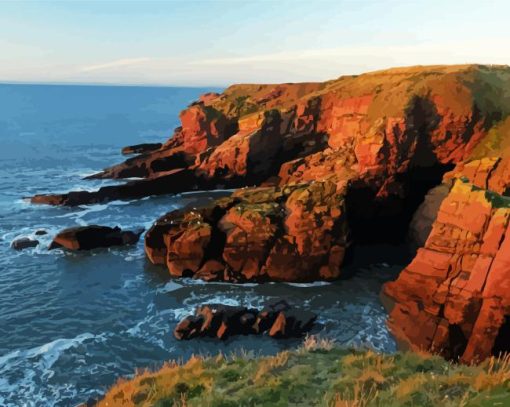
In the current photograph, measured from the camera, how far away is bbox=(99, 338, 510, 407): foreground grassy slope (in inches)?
363

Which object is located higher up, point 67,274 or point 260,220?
point 260,220

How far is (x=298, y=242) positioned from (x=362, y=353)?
2038 centimetres

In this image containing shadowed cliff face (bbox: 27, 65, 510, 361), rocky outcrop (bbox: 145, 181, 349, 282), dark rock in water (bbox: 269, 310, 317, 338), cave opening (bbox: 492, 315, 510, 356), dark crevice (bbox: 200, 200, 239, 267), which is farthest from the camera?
dark crevice (bbox: 200, 200, 239, 267)

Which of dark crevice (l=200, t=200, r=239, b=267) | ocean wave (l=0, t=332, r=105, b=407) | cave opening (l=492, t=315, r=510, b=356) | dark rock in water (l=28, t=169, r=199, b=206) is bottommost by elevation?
dark rock in water (l=28, t=169, r=199, b=206)

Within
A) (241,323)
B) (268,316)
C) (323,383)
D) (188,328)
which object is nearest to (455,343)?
(268,316)

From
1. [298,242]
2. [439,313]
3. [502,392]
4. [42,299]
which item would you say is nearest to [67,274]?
[42,299]

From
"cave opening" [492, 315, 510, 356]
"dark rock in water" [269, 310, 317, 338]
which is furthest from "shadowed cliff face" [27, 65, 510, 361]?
"dark rock in water" [269, 310, 317, 338]

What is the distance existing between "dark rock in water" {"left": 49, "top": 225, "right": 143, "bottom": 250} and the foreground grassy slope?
29788mm

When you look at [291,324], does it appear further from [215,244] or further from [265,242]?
[215,244]

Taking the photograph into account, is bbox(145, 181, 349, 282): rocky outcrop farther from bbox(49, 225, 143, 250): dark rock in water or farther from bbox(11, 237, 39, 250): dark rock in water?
bbox(11, 237, 39, 250): dark rock in water

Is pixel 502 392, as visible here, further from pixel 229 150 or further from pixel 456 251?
pixel 229 150

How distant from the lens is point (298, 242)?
34.0 m

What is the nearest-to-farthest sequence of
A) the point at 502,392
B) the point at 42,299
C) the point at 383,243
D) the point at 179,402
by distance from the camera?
the point at 502,392 → the point at 179,402 → the point at 42,299 → the point at 383,243

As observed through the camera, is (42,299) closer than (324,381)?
No
